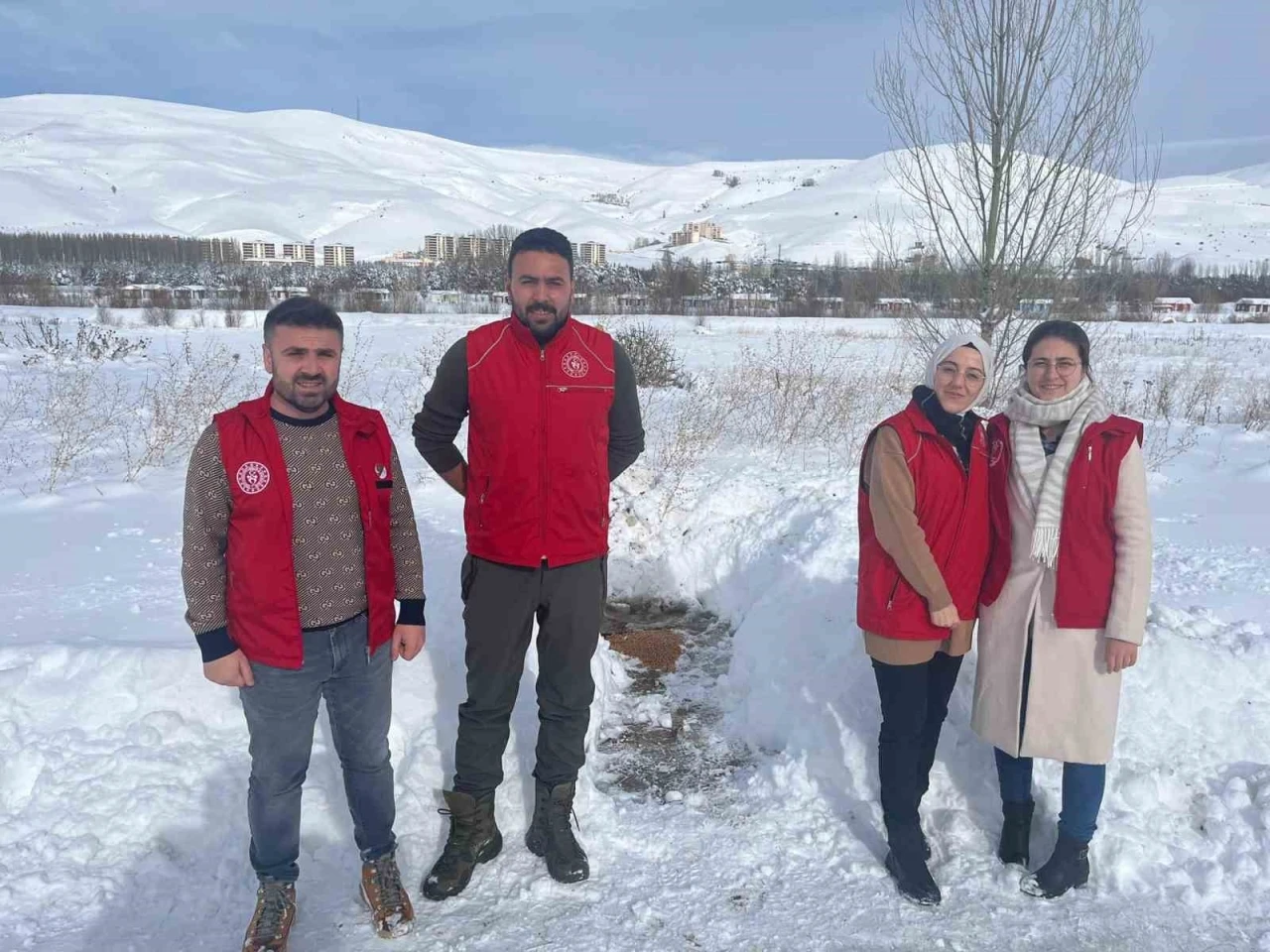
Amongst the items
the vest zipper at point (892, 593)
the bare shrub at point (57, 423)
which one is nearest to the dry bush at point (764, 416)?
the vest zipper at point (892, 593)

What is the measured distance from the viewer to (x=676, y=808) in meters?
3.47

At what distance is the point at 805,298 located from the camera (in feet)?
134

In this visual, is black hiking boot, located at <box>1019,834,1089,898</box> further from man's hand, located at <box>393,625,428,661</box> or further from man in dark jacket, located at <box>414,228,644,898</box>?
man's hand, located at <box>393,625,428,661</box>

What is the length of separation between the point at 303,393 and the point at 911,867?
2648 mm

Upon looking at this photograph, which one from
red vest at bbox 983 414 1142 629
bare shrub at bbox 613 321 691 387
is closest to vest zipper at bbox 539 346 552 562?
red vest at bbox 983 414 1142 629

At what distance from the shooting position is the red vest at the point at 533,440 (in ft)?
9.22

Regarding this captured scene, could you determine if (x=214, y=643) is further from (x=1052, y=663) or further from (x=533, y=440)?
(x=1052, y=663)

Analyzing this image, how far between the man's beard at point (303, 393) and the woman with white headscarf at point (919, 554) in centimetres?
177

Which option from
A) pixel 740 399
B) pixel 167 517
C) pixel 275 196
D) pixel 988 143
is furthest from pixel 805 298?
pixel 275 196

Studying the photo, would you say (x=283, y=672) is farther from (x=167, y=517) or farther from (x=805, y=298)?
(x=805, y=298)

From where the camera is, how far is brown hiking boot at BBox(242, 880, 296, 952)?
2533mm

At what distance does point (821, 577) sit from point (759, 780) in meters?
1.73

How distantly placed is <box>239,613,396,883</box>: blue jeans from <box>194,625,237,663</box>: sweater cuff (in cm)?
12

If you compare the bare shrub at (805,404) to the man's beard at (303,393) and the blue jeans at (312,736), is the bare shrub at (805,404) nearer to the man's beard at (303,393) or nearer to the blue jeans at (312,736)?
the blue jeans at (312,736)
